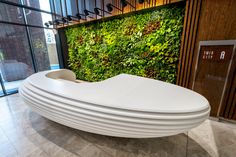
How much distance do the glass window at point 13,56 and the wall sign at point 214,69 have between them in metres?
4.79

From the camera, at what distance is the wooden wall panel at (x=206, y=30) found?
1.81m

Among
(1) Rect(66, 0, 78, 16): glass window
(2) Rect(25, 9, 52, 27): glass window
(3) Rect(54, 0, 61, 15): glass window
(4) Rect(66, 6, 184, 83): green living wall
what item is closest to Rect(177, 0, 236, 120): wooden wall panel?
(4) Rect(66, 6, 184, 83): green living wall

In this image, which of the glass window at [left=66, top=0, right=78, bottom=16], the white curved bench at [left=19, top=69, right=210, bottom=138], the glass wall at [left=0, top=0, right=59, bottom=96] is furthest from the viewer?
the glass window at [left=66, top=0, right=78, bottom=16]

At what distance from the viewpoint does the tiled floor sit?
1.52m

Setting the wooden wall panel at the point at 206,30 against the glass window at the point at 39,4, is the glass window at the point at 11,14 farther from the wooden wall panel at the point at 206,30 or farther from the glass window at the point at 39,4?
the wooden wall panel at the point at 206,30

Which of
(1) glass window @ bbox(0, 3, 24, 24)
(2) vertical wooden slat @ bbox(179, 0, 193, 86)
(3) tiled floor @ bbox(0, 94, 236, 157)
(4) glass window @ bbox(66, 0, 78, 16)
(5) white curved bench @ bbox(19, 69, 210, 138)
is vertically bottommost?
(3) tiled floor @ bbox(0, 94, 236, 157)

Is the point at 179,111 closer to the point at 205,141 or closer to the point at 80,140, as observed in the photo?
the point at 205,141

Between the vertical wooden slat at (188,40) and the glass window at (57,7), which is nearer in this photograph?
the vertical wooden slat at (188,40)

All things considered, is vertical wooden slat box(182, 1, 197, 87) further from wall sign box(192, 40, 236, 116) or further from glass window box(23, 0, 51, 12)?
glass window box(23, 0, 51, 12)

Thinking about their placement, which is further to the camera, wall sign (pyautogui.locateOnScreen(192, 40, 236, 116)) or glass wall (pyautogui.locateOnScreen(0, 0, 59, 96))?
glass wall (pyautogui.locateOnScreen(0, 0, 59, 96))

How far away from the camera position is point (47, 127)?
2.04 metres

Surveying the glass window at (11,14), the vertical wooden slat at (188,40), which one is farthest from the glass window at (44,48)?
the vertical wooden slat at (188,40)

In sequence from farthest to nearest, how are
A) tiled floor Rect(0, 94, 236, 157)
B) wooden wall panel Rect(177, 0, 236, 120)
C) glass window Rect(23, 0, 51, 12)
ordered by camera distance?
glass window Rect(23, 0, 51, 12)
wooden wall panel Rect(177, 0, 236, 120)
tiled floor Rect(0, 94, 236, 157)

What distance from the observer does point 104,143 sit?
5.51 feet
